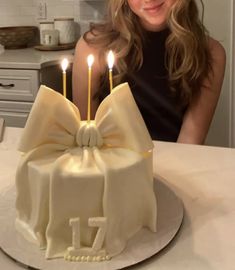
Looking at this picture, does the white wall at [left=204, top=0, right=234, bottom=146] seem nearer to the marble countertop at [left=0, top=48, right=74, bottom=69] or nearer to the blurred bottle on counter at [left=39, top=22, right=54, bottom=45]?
the marble countertop at [left=0, top=48, right=74, bottom=69]

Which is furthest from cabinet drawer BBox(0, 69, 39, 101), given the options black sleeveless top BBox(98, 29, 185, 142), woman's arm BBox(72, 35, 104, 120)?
black sleeveless top BBox(98, 29, 185, 142)

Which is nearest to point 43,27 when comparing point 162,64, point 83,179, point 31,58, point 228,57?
point 31,58

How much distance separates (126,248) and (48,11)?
8.14 ft

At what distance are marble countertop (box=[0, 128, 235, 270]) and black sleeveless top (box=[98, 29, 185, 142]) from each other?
49cm

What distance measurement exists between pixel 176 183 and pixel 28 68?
1.55 metres

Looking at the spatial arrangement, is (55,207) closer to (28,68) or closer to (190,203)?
(190,203)

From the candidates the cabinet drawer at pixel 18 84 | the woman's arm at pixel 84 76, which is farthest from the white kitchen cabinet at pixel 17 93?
the woman's arm at pixel 84 76

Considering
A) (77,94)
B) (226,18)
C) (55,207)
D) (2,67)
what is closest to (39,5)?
(2,67)

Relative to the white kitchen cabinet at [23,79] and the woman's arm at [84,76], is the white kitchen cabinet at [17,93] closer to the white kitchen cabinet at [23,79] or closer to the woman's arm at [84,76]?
the white kitchen cabinet at [23,79]

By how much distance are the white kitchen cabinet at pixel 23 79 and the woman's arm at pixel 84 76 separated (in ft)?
2.14

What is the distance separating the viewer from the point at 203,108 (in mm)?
1626

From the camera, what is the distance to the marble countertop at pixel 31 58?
236 centimetres

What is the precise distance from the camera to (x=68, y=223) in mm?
754

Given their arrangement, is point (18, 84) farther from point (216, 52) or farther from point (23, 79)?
point (216, 52)
